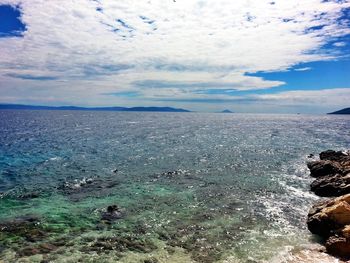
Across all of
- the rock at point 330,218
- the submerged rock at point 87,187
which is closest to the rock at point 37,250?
the submerged rock at point 87,187

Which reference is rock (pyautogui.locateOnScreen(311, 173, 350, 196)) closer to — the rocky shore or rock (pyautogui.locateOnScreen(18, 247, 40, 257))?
the rocky shore

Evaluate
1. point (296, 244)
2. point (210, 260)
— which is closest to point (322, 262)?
point (296, 244)

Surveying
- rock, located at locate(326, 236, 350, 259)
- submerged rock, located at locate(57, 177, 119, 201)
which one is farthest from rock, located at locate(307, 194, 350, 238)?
submerged rock, located at locate(57, 177, 119, 201)

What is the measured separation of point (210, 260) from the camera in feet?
65.4

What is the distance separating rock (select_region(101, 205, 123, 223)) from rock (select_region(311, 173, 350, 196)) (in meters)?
22.6

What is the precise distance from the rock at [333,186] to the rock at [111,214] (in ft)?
74.3

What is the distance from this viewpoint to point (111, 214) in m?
27.5

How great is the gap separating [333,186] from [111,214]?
81.2 ft

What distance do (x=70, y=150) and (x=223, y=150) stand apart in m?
33.3

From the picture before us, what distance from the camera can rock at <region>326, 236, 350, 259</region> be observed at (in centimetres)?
2008

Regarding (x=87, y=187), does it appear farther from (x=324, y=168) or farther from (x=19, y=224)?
(x=324, y=168)

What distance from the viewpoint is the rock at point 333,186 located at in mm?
33316

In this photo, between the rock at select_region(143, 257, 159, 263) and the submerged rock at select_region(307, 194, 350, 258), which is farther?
the submerged rock at select_region(307, 194, 350, 258)

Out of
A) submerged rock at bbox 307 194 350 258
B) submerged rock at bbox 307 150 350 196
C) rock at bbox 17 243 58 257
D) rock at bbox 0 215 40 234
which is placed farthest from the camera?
submerged rock at bbox 307 150 350 196
